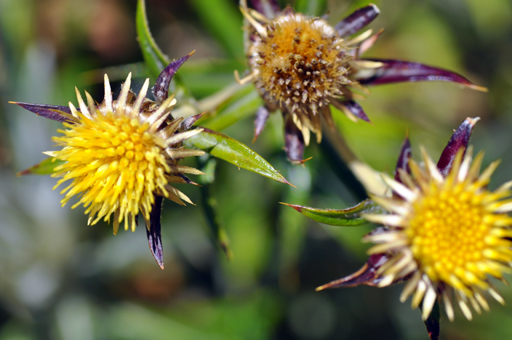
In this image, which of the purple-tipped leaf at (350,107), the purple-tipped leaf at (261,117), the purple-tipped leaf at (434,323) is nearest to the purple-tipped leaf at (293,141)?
the purple-tipped leaf at (261,117)

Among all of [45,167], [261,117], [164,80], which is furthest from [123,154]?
[261,117]

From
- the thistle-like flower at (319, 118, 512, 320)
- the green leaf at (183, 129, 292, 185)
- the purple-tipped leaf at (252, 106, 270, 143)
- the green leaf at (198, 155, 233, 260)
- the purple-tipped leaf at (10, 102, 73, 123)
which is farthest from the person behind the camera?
the purple-tipped leaf at (252, 106, 270, 143)

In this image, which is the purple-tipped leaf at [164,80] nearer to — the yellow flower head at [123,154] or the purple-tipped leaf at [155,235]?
the yellow flower head at [123,154]

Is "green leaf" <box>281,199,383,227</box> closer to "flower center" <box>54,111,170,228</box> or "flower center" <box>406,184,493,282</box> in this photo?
"flower center" <box>406,184,493,282</box>

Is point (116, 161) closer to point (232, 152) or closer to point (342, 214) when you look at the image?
point (232, 152)

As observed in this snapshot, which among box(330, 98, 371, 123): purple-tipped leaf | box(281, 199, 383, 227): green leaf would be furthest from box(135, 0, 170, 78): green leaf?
box(281, 199, 383, 227): green leaf

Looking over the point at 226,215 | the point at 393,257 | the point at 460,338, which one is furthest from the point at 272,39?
the point at 460,338
